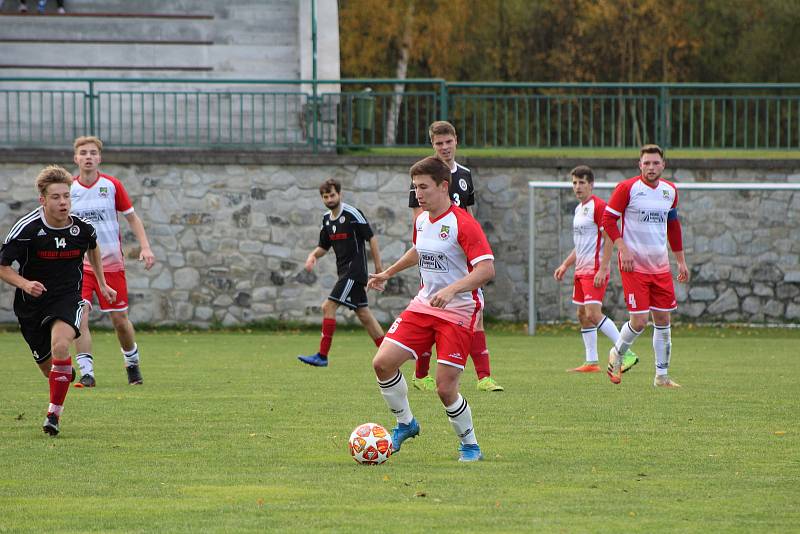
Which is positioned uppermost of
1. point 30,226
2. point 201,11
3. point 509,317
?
point 201,11

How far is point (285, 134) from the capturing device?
21.3 m

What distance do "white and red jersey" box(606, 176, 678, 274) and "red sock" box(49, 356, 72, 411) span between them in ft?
17.5

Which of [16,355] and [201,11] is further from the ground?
[201,11]

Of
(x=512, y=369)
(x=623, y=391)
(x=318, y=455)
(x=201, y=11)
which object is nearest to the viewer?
(x=318, y=455)

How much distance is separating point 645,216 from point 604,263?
3.46ft

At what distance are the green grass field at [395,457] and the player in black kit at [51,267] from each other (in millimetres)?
609

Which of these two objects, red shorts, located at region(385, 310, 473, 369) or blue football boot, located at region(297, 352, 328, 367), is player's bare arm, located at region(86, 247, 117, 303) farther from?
blue football boot, located at region(297, 352, 328, 367)

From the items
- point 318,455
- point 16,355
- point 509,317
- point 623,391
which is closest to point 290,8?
point 509,317

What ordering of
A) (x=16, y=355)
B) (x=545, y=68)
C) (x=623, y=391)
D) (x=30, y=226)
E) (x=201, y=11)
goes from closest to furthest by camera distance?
(x=30, y=226) < (x=623, y=391) < (x=16, y=355) < (x=201, y=11) < (x=545, y=68)

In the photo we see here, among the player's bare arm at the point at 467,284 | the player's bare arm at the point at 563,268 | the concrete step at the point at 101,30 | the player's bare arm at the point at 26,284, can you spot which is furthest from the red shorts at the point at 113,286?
the concrete step at the point at 101,30

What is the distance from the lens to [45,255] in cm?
914

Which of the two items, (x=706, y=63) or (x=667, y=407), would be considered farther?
(x=706, y=63)

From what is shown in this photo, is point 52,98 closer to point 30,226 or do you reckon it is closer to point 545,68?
point 30,226

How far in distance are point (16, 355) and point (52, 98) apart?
600cm
